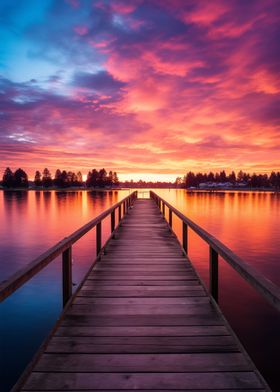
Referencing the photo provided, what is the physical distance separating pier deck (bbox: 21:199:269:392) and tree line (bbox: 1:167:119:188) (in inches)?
6256

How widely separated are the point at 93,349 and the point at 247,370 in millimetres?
1555

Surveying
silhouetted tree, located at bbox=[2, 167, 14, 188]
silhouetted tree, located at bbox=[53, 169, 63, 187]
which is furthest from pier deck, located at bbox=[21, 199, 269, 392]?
silhouetted tree, located at bbox=[53, 169, 63, 187]

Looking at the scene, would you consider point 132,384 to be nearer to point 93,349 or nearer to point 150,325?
point 93,349

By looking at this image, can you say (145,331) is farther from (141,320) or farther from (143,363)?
(143,363)

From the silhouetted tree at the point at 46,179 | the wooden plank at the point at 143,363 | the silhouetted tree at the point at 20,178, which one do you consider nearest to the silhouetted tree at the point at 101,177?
the silhouetted tree at the point at 46,179

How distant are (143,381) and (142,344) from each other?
584 millimetres

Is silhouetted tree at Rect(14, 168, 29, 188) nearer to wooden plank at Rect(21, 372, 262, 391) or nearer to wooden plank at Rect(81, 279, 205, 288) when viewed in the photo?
wooden plank at Rect(81, 279, 205, 288)

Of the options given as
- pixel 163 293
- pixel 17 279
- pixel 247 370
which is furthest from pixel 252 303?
pixel 17 279

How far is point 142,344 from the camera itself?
3.11 metres

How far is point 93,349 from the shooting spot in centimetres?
300

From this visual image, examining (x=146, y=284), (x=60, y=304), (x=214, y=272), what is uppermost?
(x=214, y=272)

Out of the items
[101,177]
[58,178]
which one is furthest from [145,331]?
[101,177]

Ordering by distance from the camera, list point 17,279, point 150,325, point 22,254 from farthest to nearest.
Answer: point 22,254 → point 150,325 → point 17,279

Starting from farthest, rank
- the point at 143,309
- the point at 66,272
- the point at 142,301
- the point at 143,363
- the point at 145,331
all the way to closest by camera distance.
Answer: the point at 142,301, the point at 143,309, the point at 66,272, the point at 145,331, the point at 143,363
